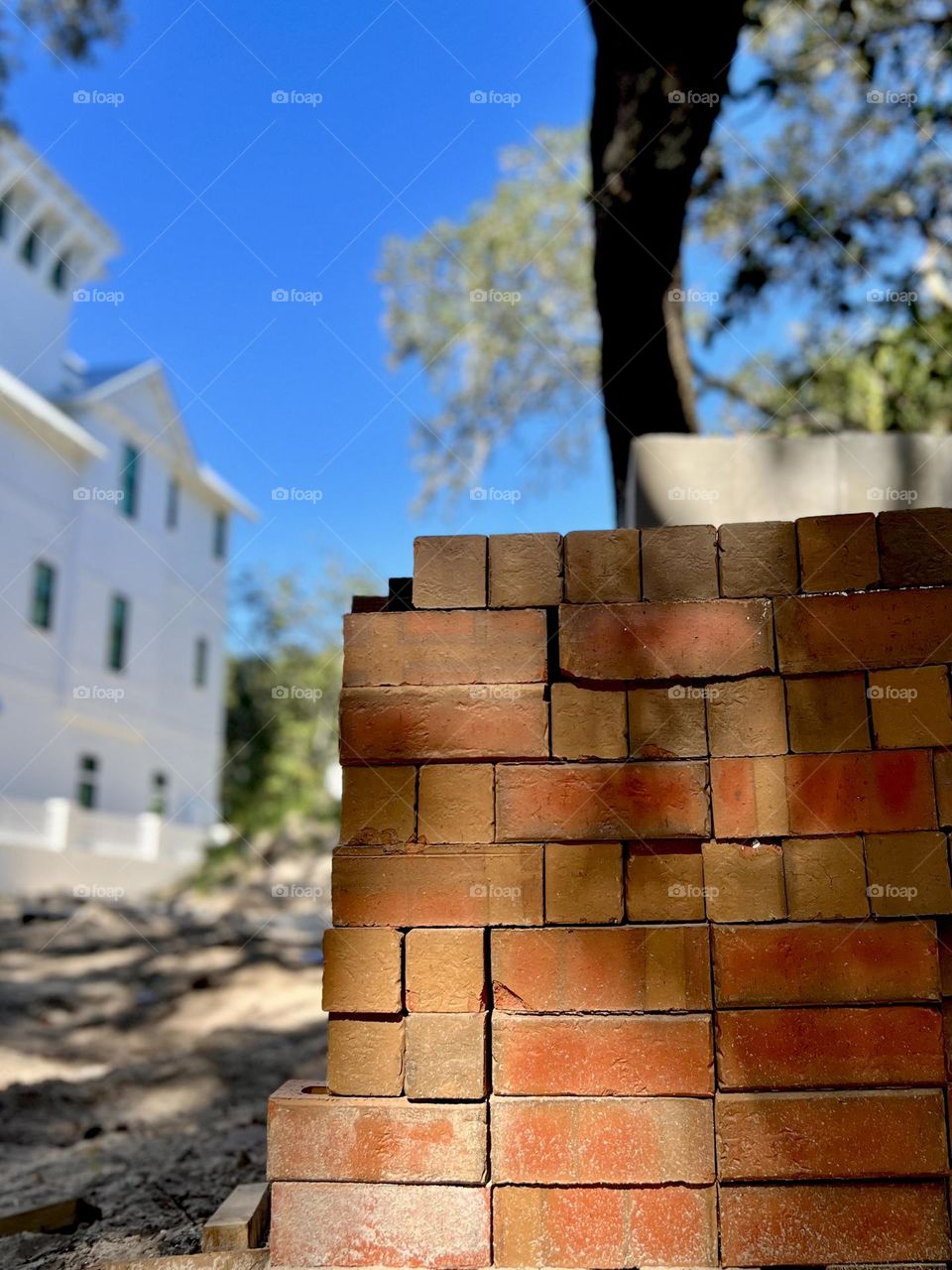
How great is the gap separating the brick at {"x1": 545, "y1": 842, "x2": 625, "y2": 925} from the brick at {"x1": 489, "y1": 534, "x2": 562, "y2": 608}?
61 cm

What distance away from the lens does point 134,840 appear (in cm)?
2184

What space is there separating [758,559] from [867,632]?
316 mm

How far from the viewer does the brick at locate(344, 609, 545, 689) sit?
9.02 feet

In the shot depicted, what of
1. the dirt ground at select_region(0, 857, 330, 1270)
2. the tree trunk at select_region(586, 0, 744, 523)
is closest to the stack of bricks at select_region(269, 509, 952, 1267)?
the dirt ground at select_region(0, 857, 330, 1270)

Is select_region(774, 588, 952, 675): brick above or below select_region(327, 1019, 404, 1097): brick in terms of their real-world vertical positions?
above

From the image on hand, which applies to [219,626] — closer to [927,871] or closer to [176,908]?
[176,908]

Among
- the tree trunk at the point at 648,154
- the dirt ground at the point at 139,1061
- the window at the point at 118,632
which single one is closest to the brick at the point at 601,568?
the dirt ground at the point at 139,1061

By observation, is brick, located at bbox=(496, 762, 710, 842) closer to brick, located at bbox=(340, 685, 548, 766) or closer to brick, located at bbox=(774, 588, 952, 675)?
brick, located at bbox=(340, 685, 548, 766)

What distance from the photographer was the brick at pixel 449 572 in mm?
2805

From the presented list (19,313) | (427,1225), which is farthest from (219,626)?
(427,1225)

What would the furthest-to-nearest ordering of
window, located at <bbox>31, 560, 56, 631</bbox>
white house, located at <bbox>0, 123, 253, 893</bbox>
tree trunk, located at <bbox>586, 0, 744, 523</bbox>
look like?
window, located at <bbox>31, 560, 56, 631</bbox> → white house, located at <bbox>0, 123, 253, 893</bbox> → tree trunk, located at <bbox>586, 0, 744, 523</bbox>

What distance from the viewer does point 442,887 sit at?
2633 millimetres

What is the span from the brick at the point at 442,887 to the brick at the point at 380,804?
0.05m

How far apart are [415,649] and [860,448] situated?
2728mm
